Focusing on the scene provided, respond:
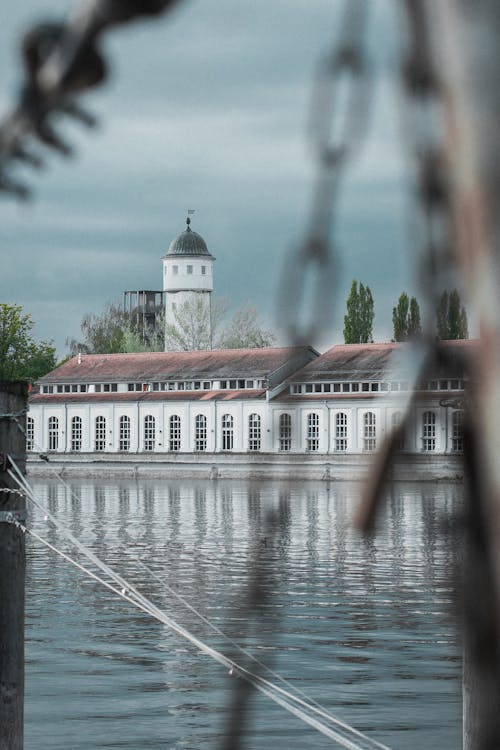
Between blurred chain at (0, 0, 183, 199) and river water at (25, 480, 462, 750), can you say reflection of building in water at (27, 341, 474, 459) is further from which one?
blurred chain at (0, 0, 183, 199)

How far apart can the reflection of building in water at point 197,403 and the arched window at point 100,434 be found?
7 cm

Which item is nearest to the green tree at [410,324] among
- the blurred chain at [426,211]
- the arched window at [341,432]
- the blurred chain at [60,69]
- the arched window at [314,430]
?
the blurred chain at [426,211]

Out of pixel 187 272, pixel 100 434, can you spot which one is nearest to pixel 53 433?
pixel 100 434

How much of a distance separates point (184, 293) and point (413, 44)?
124085 mm

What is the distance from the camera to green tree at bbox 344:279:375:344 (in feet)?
300

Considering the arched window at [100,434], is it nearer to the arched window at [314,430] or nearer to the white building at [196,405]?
the white building at [196,405]

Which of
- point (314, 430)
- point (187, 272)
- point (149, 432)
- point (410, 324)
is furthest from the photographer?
point (187, 272)

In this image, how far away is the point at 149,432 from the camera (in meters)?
88.0

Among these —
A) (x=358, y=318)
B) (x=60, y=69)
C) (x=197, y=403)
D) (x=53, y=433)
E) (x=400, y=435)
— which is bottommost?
(x=400, y=435)

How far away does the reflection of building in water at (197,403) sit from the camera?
80.5 m

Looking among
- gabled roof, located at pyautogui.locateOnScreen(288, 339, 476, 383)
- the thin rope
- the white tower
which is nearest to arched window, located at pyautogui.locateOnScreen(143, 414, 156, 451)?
gabled roof, located at pyautogui.locateOnScreen(288, 339, 476, 383)

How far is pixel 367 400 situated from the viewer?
8044 cm

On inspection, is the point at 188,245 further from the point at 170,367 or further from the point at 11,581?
the point at 11,581

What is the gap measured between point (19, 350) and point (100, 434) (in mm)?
15454
